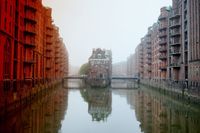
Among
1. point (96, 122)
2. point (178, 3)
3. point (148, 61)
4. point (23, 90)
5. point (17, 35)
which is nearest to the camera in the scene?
point (96, 122)

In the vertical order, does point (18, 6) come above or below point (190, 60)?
above

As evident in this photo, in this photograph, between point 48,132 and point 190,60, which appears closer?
point 48,132

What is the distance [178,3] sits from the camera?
75250 millimetres

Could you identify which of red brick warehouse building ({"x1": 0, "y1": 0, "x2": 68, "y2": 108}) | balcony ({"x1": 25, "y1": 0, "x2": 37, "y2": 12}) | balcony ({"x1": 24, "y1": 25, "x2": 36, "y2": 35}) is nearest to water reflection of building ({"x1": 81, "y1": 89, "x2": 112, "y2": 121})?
red brick warehouse building ({"x1": 0, "y1": 0, "x2": 68, "y2": 108})

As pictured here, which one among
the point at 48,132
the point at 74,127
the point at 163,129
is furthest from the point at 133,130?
the point at 48,132

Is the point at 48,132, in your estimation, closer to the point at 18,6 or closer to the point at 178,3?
the point at 18,6

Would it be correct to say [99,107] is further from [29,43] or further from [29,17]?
[29,17]

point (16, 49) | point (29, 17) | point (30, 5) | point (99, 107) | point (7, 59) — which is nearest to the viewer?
point (7, 59)

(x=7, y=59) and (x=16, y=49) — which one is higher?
(x=16, y=49)

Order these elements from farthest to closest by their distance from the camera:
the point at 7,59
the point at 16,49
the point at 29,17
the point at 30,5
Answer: the point at 30,5 → the point at 29,17 → the point at 16,49 → the point at 7,59

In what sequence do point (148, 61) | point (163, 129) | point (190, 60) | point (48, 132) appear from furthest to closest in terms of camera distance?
1. point (148, 61)
2. point (190, 60)
3. point (163, 129)
4. point (48, 132)

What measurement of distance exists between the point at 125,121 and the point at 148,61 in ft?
325

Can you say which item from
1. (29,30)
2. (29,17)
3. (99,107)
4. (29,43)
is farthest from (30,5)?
(99,107)

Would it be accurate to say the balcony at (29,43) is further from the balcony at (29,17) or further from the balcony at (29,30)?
the balcony at (29,17)
